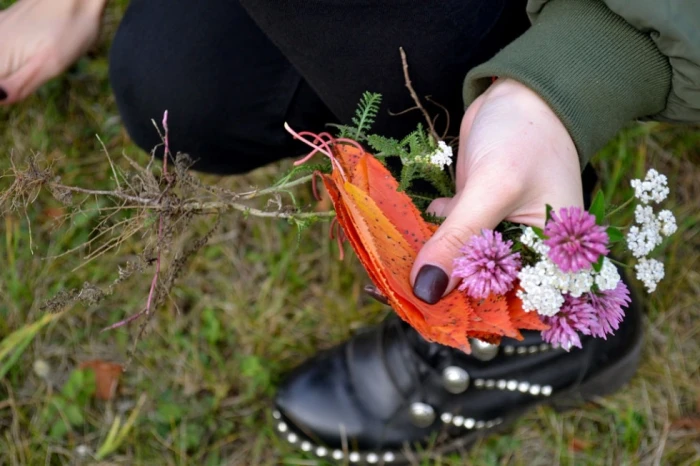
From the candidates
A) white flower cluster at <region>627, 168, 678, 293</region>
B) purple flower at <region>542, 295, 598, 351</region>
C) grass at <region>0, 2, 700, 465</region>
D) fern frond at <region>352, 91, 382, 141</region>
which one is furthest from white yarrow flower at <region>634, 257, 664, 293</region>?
grass at <region>0, 2, 700, 465</region>

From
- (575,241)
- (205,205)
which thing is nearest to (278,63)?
(205,205)

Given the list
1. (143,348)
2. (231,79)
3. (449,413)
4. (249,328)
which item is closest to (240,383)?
(249,328)

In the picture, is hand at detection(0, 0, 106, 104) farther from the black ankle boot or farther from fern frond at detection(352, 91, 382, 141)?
the black ankle boot

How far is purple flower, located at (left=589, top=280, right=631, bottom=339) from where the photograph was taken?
89 cm

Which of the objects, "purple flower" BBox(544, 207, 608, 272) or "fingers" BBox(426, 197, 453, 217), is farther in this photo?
"fingers" BBox(426, 197, 453, 217)

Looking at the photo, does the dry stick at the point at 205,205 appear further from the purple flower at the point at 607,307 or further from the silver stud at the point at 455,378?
the silver stud at the point at 455,378

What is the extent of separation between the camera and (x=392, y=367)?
1.66 m

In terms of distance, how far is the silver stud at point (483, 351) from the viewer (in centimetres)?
149

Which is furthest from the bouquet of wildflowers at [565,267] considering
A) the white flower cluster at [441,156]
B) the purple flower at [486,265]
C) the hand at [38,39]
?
the hand at [38,39]

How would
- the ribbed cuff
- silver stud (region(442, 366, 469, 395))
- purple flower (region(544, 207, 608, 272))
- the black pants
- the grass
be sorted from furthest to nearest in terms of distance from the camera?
the grass, silver stud (region(442, 366, 469, 395)), the black pants, the ribbed cuff, purple flower (region(544, 207, 608, 272))

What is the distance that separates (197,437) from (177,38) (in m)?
1.08

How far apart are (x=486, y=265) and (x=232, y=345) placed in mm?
1258

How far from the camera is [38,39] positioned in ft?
5.32

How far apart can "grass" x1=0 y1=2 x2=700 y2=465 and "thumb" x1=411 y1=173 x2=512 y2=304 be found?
0.99 m
